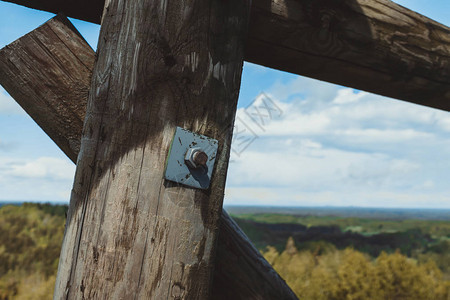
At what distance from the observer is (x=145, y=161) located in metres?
0.95

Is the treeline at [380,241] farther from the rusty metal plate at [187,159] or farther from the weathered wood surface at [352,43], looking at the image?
the rusty metal plate at [187,159]

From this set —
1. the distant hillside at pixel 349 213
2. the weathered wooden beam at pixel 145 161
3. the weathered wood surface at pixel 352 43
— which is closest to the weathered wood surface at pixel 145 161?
the weathered wooden beam at pixel 145 161

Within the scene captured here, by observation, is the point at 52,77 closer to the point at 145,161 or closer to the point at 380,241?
the point at 145,161

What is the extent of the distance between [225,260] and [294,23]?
2.80ft

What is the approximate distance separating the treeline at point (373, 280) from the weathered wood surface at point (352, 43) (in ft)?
9.83

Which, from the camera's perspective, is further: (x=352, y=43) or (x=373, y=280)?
(x=373, y=280)

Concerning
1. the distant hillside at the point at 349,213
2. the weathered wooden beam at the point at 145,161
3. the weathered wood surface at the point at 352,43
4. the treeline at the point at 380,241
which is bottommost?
the distant hillside at the point at 349,213

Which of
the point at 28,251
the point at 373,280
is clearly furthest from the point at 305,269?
the point at 28,251

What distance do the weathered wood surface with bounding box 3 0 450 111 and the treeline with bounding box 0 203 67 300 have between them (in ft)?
10.1

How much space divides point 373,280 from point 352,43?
3463 millimetres

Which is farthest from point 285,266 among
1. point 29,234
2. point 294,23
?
point 294,23

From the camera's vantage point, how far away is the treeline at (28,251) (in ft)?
12.3

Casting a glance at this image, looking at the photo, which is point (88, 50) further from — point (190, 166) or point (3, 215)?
point (3, 215)

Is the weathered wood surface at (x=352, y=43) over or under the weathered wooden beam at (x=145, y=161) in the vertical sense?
over
